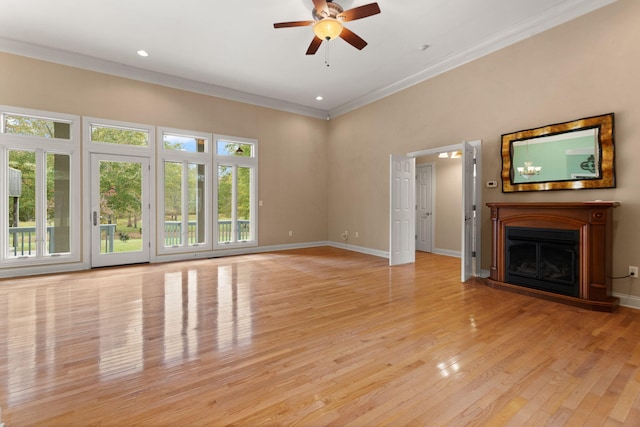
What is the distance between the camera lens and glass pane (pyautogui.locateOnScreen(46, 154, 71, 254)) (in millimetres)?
5035

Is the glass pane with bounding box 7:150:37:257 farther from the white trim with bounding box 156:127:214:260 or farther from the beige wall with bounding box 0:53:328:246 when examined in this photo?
the white trim with bounding box 156:127:214:260

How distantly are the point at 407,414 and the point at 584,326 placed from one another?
2.41m

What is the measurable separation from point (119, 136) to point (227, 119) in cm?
216

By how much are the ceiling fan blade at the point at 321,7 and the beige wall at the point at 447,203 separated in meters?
4.72

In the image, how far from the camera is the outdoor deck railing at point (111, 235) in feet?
15.8

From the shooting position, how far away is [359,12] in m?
3.38

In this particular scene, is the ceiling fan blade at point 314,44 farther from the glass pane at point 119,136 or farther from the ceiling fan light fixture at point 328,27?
the glass pane at point 119,136

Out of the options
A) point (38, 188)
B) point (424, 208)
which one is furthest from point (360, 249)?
point (38, 188)

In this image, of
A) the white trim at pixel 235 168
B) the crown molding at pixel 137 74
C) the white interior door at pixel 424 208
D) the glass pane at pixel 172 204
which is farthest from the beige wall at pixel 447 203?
the glass pane at pixel 172 204

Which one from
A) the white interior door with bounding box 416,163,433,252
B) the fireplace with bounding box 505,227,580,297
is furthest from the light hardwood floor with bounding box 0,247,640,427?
the white interior door with bounding box 416,163,433,252

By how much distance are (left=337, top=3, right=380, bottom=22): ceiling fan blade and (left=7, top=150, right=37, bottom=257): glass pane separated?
5505mm

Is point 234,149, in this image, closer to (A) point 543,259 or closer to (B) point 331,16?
(B) point 331,16

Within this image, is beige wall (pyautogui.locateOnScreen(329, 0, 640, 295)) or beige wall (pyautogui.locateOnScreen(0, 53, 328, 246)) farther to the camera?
beige wall (pyautogui.locateOnScreen(0, 53, 328, 246))

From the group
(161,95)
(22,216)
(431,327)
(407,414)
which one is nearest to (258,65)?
(161,95)
